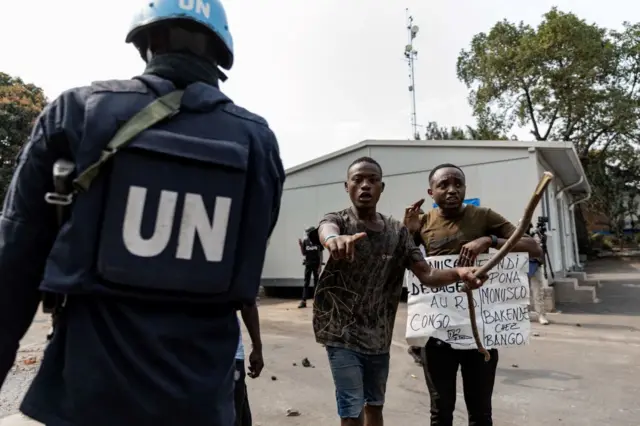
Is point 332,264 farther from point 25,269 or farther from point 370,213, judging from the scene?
point 25,269

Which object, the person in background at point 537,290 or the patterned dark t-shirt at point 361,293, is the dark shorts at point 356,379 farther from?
the person in background at point 537,290

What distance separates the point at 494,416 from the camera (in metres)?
4.35

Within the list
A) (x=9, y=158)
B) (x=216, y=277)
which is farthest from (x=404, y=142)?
(x=9, y=158)

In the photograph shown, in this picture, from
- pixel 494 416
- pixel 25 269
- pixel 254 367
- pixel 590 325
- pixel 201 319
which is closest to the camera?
pixel 25 269

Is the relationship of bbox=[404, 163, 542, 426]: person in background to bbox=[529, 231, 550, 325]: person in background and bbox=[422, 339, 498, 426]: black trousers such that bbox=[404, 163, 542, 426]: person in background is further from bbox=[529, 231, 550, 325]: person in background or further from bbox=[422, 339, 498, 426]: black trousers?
bbox=[529, 231, 550, 325]: person in background

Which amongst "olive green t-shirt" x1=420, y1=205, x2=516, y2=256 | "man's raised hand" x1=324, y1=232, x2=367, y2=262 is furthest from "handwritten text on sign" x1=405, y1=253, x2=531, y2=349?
"man's raised hand" x1=324, y1=232, x2=367, y2=262

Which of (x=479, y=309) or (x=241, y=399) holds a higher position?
(x=479, y=309)

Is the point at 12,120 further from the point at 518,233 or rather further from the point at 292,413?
the point at 518,233

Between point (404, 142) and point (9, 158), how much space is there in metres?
12.8

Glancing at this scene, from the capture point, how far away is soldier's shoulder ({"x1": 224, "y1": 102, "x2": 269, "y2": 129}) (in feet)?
4.63

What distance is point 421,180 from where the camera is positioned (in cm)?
1247

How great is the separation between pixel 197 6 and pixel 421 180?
1138cm

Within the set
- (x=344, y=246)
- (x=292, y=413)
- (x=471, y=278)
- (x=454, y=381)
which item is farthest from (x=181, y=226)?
(x=292, y=413)

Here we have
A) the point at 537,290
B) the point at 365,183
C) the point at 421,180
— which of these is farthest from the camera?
the point at 421,180
